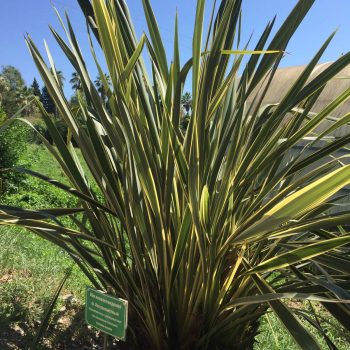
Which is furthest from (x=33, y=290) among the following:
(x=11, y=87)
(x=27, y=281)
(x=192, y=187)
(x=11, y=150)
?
(x=11, y=87)

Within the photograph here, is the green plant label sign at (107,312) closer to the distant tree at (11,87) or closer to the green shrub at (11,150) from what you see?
the green shrub at (11,150)

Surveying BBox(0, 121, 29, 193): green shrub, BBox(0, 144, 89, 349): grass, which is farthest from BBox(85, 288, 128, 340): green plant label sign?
BBox(0, 121, 29, 193): green shrub

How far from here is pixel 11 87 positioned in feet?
180

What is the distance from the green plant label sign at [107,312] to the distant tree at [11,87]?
38889mm

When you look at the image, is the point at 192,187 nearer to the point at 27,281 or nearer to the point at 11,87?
the point at 27,281

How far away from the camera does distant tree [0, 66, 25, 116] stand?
44.7 meters

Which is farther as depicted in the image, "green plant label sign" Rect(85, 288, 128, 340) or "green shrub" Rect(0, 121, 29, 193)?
"green shrub" Rect(0, 121, 29, 193)

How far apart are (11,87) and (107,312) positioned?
57968mm

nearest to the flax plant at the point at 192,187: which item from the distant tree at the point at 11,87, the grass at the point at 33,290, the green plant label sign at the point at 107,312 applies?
the green plant label sign at the point at 107,312

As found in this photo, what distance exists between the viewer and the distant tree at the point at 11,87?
4468 centimetres

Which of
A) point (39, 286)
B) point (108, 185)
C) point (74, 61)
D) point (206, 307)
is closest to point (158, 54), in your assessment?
point (74, 61)

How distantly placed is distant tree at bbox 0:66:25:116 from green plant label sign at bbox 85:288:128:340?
38889mm

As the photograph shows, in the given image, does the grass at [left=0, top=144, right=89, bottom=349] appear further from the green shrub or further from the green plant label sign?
the green shrub

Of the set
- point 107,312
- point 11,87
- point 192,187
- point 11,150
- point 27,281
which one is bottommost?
point 107,312
